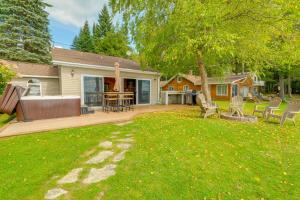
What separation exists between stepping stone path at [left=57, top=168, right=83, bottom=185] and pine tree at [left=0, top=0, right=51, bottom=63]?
21352 mm

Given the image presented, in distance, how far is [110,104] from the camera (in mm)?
10234

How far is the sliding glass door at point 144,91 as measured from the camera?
13438 mm

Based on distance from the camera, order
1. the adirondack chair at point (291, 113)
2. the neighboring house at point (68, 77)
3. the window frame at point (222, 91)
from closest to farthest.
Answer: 1. the adirondack chair at point (291, 113)
2. the neighboring house at point (68, 77)
3. the window frame at point (222, 91)

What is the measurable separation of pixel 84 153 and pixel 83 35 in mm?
37600

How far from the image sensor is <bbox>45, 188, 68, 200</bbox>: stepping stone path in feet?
8.39

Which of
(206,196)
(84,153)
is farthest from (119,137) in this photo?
(206,196)

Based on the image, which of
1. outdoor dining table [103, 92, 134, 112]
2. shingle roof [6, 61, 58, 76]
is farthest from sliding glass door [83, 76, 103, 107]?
shingle roof [6, 61, 58, 76]

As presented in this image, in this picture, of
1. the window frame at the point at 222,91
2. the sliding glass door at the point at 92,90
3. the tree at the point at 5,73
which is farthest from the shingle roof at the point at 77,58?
the window frame at the point at 222,91

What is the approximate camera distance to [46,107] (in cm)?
781

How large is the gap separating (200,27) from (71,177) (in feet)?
23.9

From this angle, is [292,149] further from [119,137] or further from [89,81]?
[89,81]

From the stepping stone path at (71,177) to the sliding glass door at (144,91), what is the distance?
1017 cm

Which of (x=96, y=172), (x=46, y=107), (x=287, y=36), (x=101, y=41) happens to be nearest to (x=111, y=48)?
(x=101, y=41)

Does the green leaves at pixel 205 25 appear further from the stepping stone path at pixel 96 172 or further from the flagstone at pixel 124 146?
the stepping stone path at pixel 96 172
